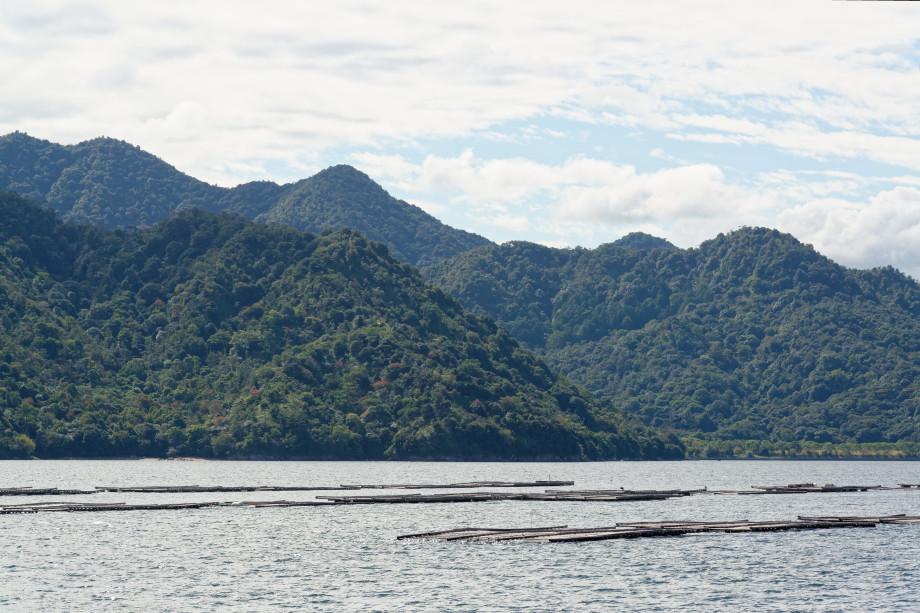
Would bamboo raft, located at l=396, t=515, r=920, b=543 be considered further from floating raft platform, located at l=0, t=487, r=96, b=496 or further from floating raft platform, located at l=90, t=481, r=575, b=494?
floating raft platform, located at l=0, t=487, r=96, b=496

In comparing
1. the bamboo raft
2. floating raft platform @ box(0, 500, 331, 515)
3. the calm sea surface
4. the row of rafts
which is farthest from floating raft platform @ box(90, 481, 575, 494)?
the bamboo raft

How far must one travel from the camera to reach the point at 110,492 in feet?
422

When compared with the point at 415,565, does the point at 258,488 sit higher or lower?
higher

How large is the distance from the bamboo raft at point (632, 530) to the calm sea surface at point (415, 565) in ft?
2.82

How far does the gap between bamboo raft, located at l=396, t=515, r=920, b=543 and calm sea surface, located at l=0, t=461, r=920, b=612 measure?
86 cm

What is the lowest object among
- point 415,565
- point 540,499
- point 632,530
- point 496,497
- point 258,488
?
point 540,499

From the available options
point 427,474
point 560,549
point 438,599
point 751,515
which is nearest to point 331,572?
point 438,599

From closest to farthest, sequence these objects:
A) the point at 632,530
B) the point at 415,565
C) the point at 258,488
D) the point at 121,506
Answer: the point at 415,565, the point at 632,530, the point at 121,506, the point at 258,488

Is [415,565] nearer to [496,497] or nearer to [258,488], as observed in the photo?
[496,497]

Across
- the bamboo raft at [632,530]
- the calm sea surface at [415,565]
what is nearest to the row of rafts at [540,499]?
the bamboo raft at [632,530]

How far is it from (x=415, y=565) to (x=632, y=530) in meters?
21.9

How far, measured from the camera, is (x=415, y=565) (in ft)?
227

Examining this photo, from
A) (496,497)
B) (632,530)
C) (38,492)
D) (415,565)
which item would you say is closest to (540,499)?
(496,497)

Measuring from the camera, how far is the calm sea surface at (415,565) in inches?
2271
